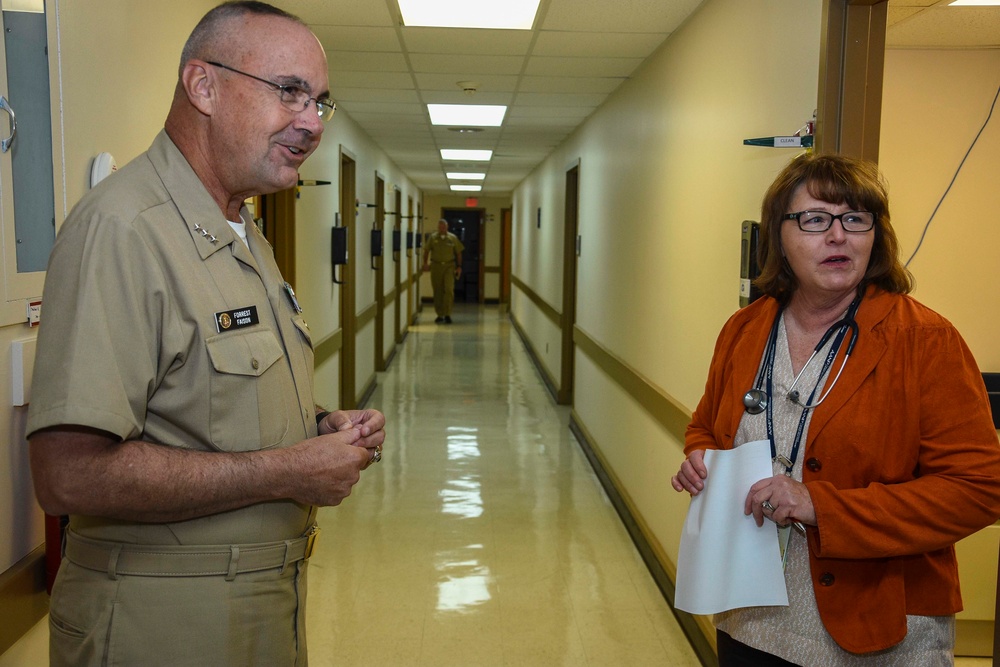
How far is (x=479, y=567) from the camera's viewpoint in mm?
3943

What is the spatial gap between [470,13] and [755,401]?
268 cm

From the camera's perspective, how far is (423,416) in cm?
719

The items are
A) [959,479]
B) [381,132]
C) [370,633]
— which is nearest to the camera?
[959,479]

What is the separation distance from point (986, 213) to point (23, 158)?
3.16 meters

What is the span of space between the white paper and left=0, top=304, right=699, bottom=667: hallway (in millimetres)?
1405

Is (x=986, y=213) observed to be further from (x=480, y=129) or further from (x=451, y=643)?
(x=480, y=129)

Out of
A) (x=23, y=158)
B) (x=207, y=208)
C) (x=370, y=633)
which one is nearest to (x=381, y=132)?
(x=370, y=633)

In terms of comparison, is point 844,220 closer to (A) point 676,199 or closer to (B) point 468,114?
(A) point 676,199

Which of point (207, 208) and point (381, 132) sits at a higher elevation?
point (381, 132)

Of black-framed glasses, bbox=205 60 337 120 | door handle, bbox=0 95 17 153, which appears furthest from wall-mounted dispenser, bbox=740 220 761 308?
door handle, bbox=0 95 17 153

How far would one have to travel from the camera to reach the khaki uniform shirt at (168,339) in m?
1.13

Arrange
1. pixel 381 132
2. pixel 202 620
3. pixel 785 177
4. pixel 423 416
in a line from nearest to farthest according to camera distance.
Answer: pixel 202 620
pixel 785 177
pixel 423 416
pixel 381 132

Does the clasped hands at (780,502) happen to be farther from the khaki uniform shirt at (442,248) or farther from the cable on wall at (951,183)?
the khaki uniform shirt at (442,248)

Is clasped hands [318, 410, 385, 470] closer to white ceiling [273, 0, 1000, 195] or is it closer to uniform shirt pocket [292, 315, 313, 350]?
uniform shirt pocket [292, 315, 313, 350]
